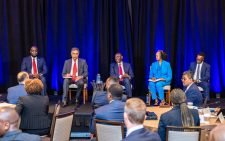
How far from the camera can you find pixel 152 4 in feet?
32.2

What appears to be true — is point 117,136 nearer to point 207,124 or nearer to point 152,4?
point 207,124

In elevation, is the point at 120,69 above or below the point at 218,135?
above

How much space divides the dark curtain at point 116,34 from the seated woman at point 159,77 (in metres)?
1.06

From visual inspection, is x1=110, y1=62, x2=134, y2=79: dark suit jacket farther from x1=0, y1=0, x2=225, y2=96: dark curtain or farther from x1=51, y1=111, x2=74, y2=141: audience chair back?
x1=51, y1=111, x2=74, y2=141: audience chair back

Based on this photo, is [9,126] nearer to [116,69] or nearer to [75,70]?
[75,70]

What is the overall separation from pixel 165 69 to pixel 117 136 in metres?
4.55

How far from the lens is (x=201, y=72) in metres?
8.96

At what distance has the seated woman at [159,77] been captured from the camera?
8562 mm

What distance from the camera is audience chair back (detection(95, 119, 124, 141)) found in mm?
4250

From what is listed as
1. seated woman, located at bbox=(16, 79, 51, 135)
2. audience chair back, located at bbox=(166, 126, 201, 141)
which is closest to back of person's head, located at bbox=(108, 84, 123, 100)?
audience chair back, located at bbox=(166, 126, 201, 141)

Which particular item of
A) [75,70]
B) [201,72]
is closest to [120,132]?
[75,70]

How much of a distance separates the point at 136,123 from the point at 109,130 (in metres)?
1.36

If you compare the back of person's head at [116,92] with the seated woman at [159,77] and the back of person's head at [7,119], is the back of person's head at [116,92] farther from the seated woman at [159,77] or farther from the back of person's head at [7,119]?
the seated woman at [159,77]

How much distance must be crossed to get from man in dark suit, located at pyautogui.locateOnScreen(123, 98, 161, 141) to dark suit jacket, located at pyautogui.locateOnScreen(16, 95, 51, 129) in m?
2.24
